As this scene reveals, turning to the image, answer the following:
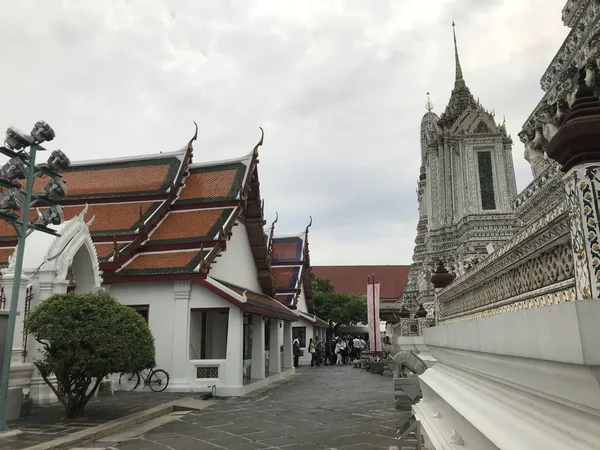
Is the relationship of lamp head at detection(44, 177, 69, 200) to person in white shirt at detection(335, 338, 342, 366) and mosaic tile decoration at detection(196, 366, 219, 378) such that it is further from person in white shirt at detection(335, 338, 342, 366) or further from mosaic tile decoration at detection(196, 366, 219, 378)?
person in white shirt at detection(335, 338, 342, 366)

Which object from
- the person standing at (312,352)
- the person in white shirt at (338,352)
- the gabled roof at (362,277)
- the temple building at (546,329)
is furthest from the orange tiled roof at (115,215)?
the gabled roof at (362,277)

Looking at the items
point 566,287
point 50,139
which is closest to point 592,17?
point 566,287

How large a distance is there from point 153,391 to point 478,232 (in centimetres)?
2129

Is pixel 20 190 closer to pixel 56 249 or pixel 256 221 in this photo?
pixel 56 249

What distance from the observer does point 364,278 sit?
53.4m

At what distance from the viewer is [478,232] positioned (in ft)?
88.5

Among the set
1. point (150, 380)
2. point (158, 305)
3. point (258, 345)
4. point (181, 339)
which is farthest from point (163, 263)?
point (258, 345)

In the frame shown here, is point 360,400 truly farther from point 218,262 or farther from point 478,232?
point 478,232

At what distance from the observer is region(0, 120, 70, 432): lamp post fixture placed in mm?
6348

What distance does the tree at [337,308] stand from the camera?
3612 centimetres

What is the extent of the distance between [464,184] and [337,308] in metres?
13.1

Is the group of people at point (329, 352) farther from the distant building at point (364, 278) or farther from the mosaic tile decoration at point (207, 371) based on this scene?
the distant building at point (364, 278)

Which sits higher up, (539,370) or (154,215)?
(154,215)

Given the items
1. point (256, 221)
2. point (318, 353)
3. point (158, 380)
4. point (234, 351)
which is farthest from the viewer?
point (318, 353)
